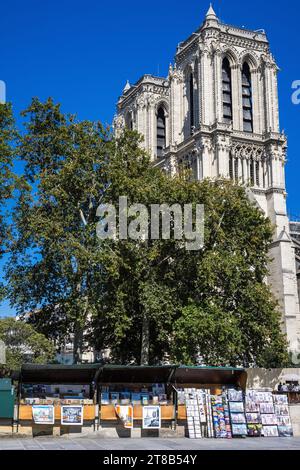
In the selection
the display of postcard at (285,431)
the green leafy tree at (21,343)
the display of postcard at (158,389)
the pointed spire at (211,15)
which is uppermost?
the pointed spire at (211,15)

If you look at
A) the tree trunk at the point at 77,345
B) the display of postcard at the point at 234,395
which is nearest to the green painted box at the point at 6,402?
the display of postcard at the point at 234,395

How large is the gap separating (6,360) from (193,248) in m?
12.5

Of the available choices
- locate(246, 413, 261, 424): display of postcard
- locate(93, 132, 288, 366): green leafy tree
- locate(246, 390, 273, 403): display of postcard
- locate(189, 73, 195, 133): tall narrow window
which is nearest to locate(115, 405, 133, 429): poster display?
locate(246, 413, 261, 424): display of postcard

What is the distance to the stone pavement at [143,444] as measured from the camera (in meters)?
17.7

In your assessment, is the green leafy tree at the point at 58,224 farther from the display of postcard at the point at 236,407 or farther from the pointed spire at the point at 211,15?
the pointed spire at the point at 211,15

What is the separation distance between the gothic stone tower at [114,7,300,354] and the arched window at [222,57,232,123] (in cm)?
11

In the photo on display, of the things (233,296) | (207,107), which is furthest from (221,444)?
(207,107)

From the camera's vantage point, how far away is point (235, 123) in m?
72.4

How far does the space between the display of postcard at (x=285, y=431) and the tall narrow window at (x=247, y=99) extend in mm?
54542

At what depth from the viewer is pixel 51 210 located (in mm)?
38031

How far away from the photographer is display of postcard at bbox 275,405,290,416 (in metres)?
22.1

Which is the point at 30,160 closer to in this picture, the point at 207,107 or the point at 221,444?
the point at 221,444

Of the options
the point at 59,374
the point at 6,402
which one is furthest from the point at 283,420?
the point at 6,402

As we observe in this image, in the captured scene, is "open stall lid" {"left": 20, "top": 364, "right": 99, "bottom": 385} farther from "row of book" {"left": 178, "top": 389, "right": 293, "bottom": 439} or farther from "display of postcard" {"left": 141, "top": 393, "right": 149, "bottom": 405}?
"row of book" {"left": 178, "top": 389, "right": 293, "bottom": 439}
